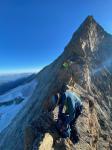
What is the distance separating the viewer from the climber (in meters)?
17.0

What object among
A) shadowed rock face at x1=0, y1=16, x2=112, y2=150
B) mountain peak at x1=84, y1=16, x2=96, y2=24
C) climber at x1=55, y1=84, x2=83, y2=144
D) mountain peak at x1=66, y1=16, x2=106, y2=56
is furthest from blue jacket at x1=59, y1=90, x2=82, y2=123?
mountain peak at x1=84, y1=16, x2=96, y2=24

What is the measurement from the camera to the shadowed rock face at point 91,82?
1962cm

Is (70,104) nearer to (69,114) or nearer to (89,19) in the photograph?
(69,114)

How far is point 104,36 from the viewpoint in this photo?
34719mm

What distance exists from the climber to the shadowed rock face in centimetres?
42

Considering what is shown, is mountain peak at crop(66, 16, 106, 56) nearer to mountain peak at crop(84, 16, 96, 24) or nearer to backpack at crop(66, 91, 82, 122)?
mountain peak at crop(84, 16, 96, 24)

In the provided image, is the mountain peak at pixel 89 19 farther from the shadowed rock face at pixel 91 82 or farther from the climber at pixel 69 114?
the climber at pixel 69 114

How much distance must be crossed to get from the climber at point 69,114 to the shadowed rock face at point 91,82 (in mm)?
416

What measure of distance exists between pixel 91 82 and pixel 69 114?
32.7ft

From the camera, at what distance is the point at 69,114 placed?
57.6ft

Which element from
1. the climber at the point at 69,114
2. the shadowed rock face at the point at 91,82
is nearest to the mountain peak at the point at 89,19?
the shadowed rock face at the point at 91,82

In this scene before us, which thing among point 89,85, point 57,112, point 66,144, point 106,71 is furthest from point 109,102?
point 66,144

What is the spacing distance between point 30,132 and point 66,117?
1917mm

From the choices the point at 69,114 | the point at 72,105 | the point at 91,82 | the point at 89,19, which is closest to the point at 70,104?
the point at 72,105
